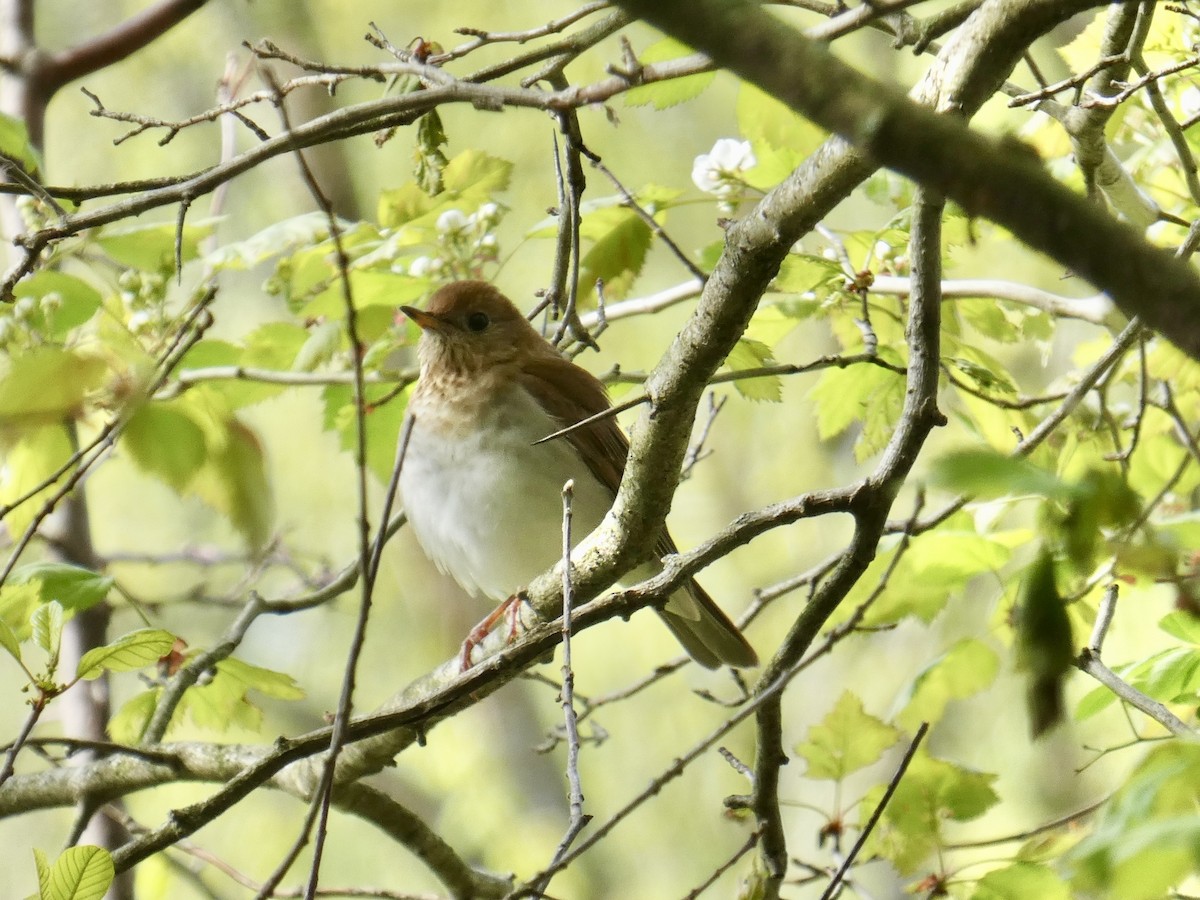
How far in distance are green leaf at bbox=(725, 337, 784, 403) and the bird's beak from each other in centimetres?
117

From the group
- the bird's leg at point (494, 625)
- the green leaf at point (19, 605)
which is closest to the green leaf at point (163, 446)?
the bird's leg at point (494, 625)

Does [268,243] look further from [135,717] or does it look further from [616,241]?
[135,717]

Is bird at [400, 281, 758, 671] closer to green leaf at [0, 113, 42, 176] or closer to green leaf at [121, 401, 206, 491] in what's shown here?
green leaf at [0, 113, 42, 176]

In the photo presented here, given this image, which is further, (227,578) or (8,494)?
(227,578)

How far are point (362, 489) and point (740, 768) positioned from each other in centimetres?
154

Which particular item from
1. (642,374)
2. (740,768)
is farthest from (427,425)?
(740,768)

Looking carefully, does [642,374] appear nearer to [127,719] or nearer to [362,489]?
[127,719]

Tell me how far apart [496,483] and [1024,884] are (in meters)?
2.33

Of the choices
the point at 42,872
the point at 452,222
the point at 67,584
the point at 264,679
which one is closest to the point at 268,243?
the point at 452,222

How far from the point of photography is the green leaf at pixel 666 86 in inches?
115

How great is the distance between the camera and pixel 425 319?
13.8ft

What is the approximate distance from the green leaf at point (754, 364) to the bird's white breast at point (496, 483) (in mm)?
1062

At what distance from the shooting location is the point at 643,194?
355cm

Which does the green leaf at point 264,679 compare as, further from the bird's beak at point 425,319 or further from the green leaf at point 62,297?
the bird's beak at point 425,319
